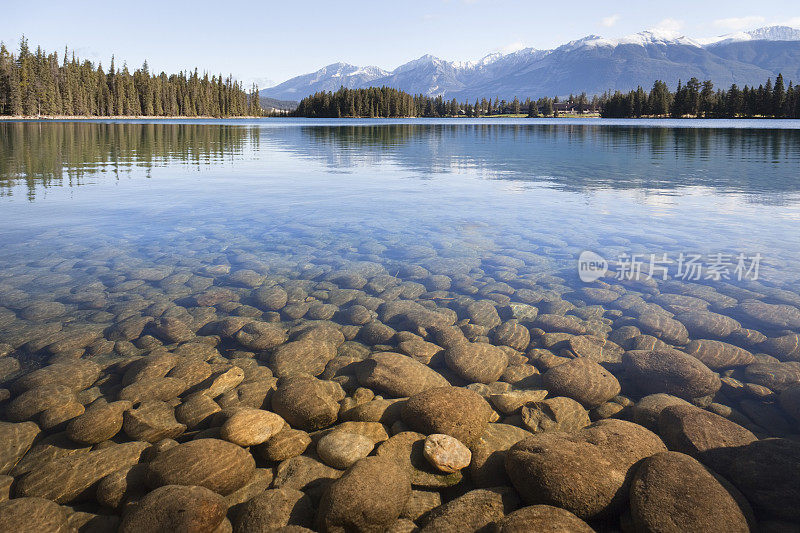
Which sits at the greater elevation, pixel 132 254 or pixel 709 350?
pixel 132 254

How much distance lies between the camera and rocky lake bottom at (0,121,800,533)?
165 inches

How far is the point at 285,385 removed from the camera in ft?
20.1

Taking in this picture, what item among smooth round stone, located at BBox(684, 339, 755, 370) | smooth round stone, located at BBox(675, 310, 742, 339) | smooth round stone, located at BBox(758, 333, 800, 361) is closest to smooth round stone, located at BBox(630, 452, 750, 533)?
smooth round stone, located at BBox(684, 339, 755, 370)

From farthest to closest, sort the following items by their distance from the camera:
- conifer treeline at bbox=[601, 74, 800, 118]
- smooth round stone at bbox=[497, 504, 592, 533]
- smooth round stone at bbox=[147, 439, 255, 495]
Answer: conifer treeline at bbox=[601, 74, 800, 118]
smooth round stone at bbox=[147, 439, 255, 495]
smooth round stone at bbox=[497, 504, 592, 533]

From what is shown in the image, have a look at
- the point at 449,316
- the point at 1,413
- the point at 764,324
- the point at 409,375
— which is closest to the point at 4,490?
the point at 1,413

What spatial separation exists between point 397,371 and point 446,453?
1.91 m

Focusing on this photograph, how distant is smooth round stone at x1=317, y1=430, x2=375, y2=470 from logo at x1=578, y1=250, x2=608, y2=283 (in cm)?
720

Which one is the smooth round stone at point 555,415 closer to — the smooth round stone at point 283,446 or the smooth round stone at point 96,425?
the smooth round stone at point 283,446

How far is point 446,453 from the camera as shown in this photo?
15.8 feet

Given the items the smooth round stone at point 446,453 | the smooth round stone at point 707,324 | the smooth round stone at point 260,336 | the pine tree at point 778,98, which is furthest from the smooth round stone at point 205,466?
the pine tree at point 778,98

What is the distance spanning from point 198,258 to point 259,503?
8.88 m

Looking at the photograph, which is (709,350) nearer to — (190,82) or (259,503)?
(259,503)

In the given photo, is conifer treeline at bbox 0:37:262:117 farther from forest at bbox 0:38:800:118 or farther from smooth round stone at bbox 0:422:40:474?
smooth round stone at bbox 0:422:40:474

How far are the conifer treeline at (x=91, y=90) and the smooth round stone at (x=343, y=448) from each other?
150m
